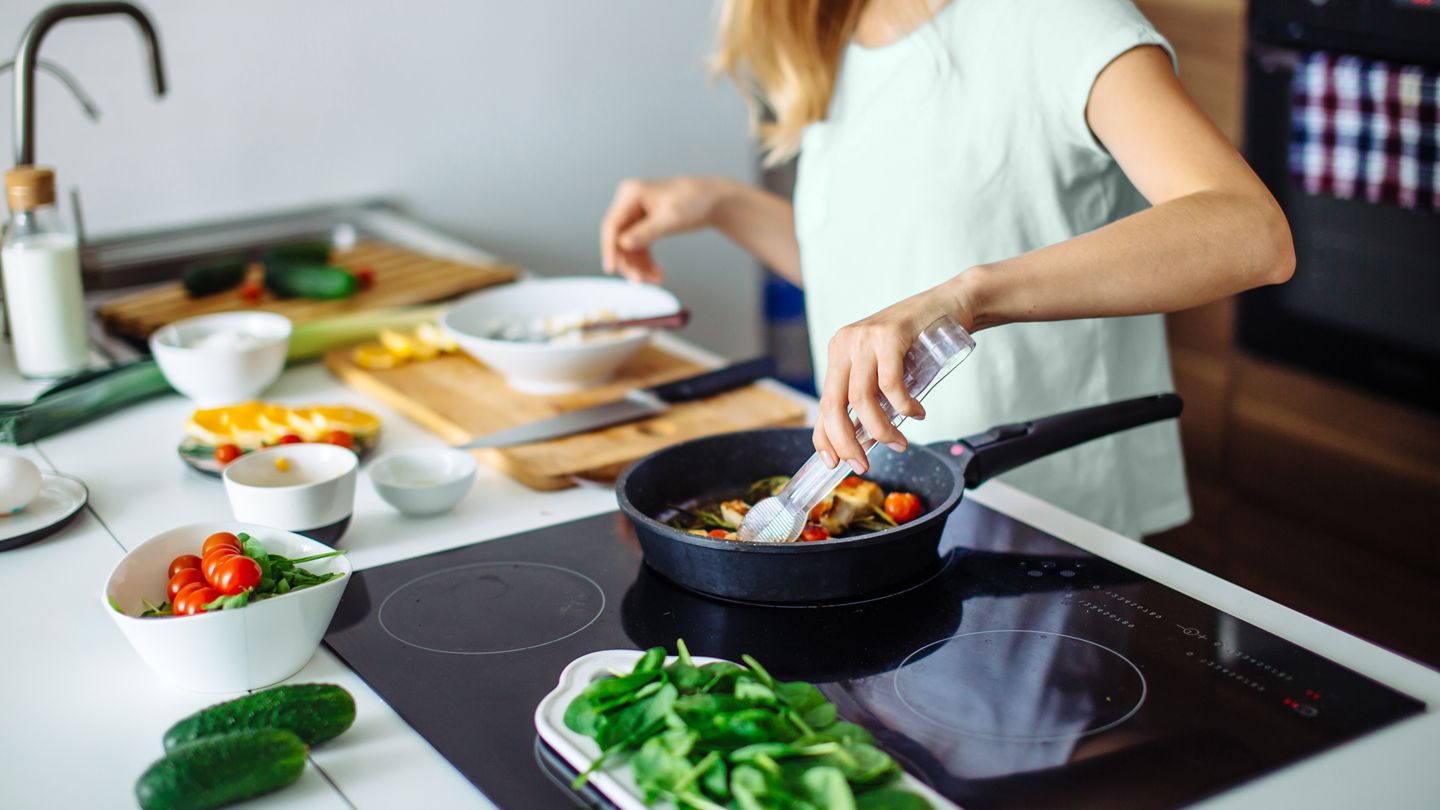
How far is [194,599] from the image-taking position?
2.96ft

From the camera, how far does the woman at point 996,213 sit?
39.3 inches

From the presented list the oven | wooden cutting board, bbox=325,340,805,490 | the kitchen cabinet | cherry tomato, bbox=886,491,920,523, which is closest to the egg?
wooden cutting board, bbox=325,340,805,490

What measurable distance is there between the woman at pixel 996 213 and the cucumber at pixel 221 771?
42 cm

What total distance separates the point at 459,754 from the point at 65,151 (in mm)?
1623

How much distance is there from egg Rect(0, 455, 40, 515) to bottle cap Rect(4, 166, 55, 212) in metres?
0.47

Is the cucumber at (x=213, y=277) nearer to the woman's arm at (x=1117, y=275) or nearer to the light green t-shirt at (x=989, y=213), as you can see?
the light green t-shirt at (x=989, y=213)

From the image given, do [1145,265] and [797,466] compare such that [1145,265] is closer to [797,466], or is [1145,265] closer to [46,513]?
[797,466]

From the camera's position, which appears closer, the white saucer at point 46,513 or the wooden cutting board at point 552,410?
the white saucer at point 46,513

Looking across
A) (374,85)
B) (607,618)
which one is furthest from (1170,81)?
(374,85)

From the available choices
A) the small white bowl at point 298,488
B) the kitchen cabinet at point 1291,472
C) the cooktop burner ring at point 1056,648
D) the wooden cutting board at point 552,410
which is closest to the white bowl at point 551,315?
the wooden cutting board at point 552,410

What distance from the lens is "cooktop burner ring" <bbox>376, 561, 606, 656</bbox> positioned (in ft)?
3.25

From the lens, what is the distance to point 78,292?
1.58 m

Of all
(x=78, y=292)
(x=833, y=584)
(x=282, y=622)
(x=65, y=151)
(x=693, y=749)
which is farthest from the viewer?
(x=65, y=151)

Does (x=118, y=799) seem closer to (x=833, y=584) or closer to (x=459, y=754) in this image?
(x=459, y=754)
